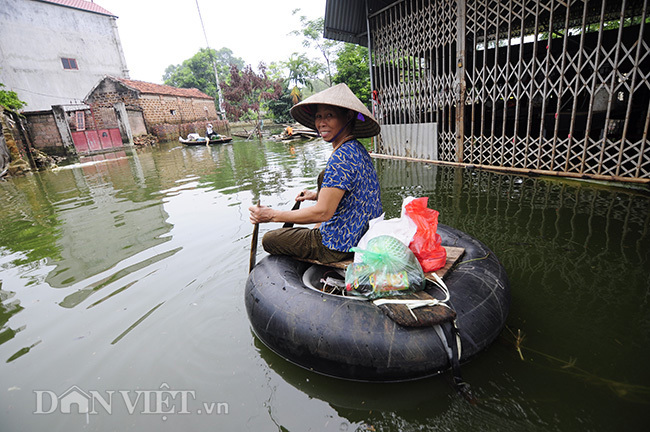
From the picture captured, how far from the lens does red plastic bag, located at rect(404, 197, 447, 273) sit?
2.15 m

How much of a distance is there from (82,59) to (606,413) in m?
33.2

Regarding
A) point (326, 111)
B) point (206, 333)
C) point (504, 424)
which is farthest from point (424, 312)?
point (206, 333)

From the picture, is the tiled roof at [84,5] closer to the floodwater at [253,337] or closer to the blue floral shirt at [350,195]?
the floodwater at [253,337]

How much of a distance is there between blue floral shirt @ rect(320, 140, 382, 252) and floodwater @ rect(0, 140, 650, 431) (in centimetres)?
97

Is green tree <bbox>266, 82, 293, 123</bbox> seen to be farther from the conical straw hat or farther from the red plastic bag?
the red plastic bag

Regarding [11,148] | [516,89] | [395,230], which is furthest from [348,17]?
[11,148]

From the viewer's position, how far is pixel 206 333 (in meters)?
2.53

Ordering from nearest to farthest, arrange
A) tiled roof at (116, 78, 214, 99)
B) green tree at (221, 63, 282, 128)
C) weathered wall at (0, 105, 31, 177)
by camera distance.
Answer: weathered wall at (0, 105, 31, 177) → tiled roof at (116, 78, 214, 99) → green tree at (221, 63, 282, 128)

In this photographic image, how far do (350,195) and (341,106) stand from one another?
634mm

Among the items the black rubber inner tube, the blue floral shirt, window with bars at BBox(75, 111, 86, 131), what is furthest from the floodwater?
window with bars at BBox(75, 111, 86, 131)

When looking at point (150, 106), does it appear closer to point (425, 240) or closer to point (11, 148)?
point (11, 148)

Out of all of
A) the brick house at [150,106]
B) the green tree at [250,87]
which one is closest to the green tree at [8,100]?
the brick house at [150,106]

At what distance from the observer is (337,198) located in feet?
7.20

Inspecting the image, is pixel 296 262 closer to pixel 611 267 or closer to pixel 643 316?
pixel 643 316
